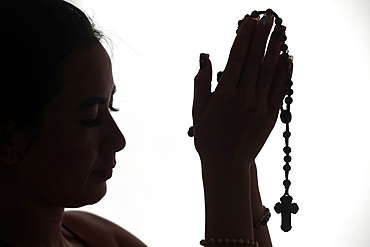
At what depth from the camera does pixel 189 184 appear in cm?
124

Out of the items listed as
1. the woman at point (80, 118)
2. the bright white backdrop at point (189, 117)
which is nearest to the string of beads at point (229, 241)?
the woman at point (80, 118)

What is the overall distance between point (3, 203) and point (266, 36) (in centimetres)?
33

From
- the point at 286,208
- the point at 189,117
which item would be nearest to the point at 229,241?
the point at 286,208

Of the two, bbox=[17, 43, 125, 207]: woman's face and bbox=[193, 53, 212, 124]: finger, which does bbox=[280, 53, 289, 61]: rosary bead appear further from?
bbox=[17, 43, 125, 207]: woman's face

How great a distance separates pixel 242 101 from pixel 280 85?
0.05 m

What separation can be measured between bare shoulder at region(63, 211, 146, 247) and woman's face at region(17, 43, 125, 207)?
136 millimetres

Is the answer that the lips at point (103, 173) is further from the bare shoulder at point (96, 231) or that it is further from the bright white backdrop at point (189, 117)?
the bright white backdrop at point (189, 117)

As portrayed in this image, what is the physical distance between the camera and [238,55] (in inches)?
25.1

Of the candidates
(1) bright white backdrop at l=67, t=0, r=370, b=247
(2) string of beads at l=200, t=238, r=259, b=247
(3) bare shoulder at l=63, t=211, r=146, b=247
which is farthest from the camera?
(1) bright white backdrop at l=67, t=0, r=370, b=247

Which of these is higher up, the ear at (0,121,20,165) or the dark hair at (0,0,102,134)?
the dark hair at (0,0,102,134)

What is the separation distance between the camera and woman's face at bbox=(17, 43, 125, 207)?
67 cm

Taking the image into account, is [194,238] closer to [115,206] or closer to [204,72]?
[115,206]

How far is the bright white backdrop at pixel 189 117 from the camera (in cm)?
116

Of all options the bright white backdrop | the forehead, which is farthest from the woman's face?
the bright white backdrop
